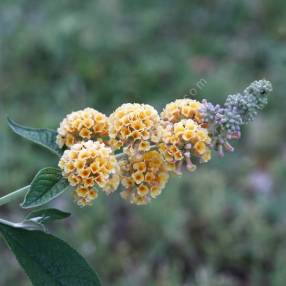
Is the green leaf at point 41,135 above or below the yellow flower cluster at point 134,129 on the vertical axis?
above

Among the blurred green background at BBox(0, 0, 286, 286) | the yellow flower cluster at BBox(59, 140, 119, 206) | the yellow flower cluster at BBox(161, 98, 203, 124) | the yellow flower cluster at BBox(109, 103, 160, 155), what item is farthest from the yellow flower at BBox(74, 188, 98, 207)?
the blurred green background at BBox(0, 0, 286, 286)

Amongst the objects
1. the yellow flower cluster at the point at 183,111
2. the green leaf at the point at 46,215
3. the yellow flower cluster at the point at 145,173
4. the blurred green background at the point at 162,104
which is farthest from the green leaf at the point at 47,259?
the blurred green background at the point at 162,104

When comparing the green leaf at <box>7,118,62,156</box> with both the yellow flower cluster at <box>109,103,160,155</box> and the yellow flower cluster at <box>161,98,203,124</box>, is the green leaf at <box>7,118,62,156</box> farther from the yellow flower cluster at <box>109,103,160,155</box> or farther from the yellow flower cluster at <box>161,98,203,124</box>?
the yellow flower cluster at <box>161,98,203,124</box>

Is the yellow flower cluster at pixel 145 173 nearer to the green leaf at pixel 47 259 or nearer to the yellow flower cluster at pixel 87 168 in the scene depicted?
the yellow flower cluster at pixel 87 168

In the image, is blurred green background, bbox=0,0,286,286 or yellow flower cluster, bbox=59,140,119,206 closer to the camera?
yellow flower cluster, bbox=59,140,119,206

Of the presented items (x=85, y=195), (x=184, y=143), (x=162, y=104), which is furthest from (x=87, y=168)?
(x=162, y=104)

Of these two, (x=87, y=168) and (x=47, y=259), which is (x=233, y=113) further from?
(x=47, y=259)

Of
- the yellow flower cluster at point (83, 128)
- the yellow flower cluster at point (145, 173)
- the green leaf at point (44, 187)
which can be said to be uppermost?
the yellow flower cluster at point (83, 128)
